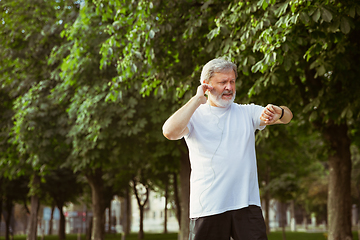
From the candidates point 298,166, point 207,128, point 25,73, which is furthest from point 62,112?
point 298,166

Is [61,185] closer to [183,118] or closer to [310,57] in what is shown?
[310,57]

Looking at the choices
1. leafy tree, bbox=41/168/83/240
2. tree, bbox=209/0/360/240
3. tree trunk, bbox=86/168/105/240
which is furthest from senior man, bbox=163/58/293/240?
leafy tree, bbox=41/168/83/240

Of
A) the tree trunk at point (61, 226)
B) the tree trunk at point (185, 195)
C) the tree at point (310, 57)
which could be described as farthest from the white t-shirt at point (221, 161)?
the tree trunk at point (61, 226)

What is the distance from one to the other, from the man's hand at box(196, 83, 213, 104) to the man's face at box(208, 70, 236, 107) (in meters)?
0.05

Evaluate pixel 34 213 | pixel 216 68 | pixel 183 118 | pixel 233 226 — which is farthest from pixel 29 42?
pixel 233 226

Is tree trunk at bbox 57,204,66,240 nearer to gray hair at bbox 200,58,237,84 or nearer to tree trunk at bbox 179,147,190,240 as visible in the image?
tree trunk at bbox 179,147,190,240

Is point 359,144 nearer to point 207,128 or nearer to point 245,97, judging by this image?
point 245,97

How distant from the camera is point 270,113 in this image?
9.95 ft

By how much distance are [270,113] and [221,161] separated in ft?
1.53

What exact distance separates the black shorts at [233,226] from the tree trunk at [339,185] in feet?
25.6

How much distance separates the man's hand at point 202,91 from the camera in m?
2.91

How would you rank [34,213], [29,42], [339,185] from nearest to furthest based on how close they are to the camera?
1. [339,185]
2. [29,42]
3. [34,213]

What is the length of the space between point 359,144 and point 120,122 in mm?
7028

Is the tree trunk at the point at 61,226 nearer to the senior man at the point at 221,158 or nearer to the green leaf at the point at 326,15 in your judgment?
the green leaf at the point at 326,15
